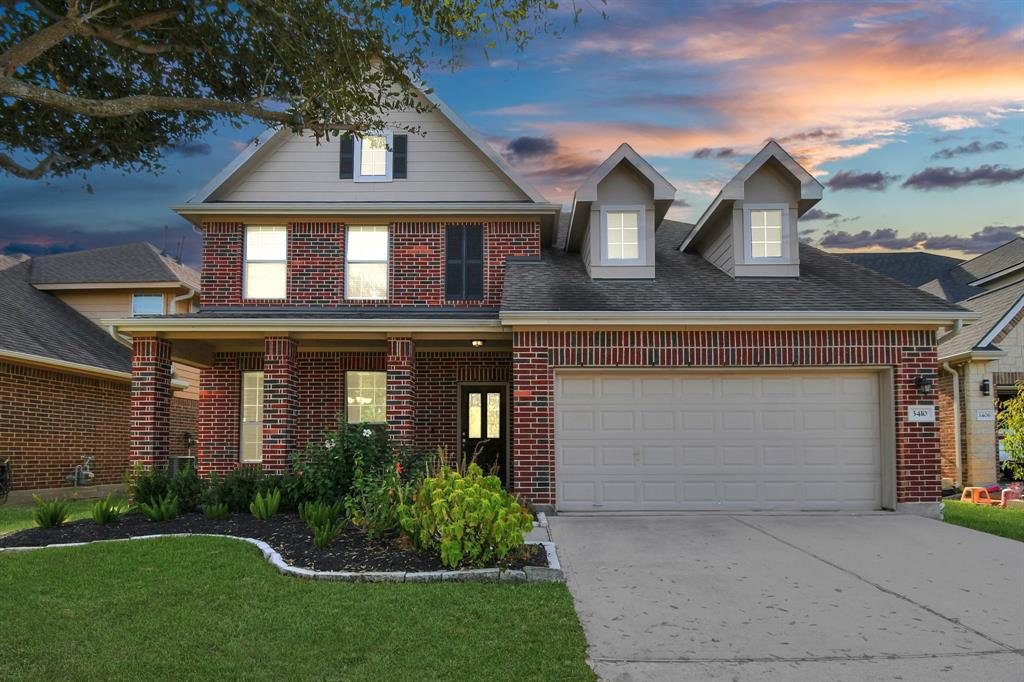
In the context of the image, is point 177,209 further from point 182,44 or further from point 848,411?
point 848,411

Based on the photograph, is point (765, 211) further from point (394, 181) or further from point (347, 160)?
point (347, 160)

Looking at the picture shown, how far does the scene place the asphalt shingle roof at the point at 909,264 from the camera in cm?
2484

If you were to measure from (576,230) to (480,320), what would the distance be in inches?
140

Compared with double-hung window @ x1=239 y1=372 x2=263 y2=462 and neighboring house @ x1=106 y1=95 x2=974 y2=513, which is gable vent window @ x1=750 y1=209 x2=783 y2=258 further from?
double-hung window @ x1=239 y1=372 x2=263 y2=462

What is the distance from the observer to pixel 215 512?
31.3ft

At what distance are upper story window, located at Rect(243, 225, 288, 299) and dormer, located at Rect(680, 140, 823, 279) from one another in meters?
8.03

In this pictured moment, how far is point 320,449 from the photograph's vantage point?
10.4 m

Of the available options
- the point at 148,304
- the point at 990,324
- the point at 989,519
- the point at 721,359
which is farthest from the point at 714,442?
the point at 148,304

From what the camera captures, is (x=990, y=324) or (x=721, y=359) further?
(x=990, y=324)

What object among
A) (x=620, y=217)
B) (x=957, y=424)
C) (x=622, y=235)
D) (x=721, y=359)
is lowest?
(x=957, y=424)

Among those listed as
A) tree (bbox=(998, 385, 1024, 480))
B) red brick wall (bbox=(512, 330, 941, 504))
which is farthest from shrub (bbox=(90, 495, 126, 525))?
tree (bbox=(998, 385, 1024, 480))

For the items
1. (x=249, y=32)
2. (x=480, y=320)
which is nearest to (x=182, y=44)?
(x=249, y=32)

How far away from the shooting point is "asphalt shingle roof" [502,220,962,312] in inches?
433

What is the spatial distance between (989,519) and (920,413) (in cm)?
230
